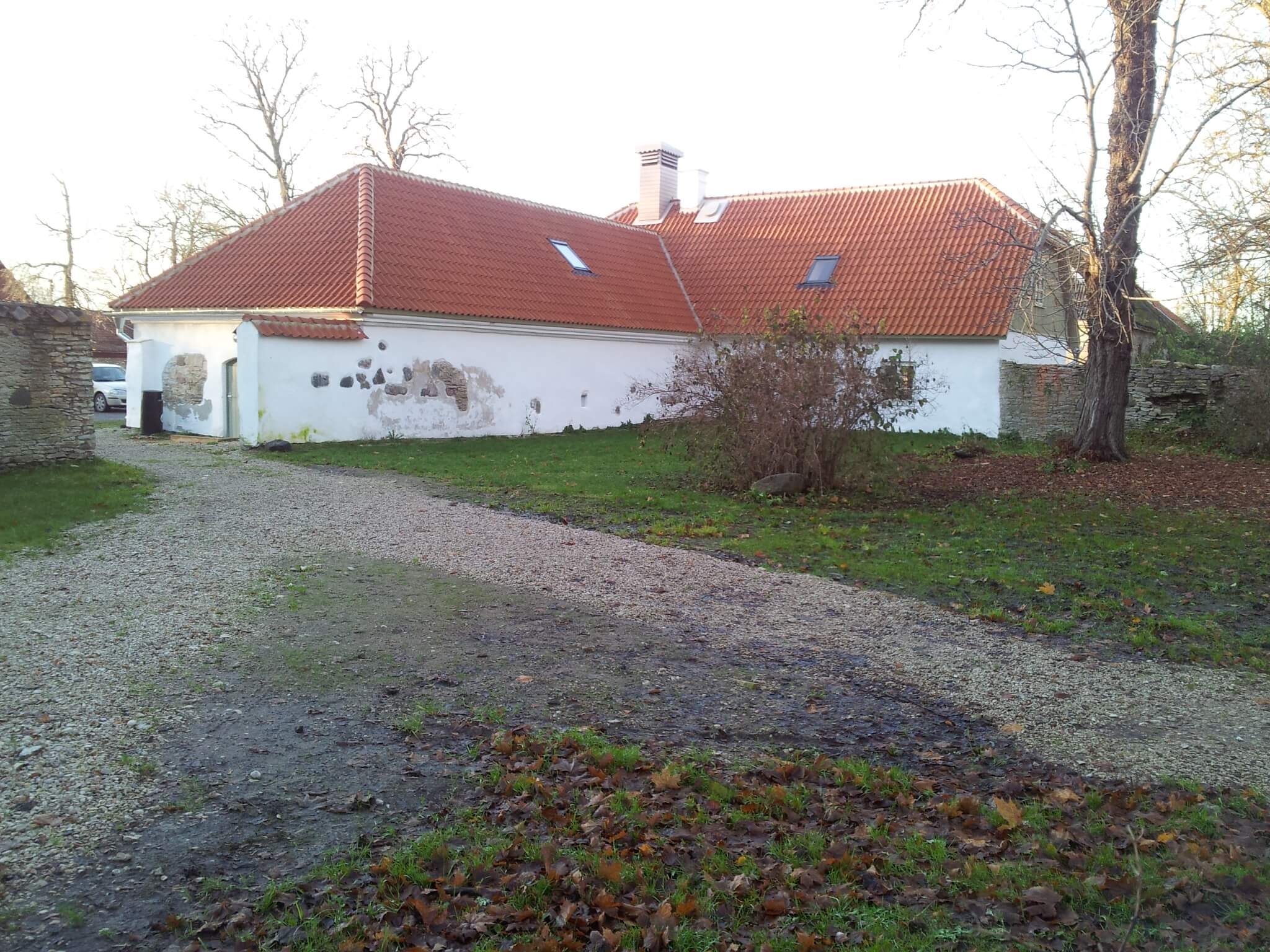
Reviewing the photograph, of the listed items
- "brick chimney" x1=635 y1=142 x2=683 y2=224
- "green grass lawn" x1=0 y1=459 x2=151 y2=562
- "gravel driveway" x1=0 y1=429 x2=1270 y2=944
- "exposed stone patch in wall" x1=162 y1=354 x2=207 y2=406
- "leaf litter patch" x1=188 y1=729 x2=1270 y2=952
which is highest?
"brick chimney" x1=635 y1=142 x2=683 y2=224

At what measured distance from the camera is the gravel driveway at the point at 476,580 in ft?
14.7

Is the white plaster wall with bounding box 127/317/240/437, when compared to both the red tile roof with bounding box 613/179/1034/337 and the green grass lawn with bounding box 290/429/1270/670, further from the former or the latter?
the red tile roof with bounding box 613/179/1034/337

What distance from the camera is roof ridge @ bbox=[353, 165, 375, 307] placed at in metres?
18.8

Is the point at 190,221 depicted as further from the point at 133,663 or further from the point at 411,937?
the point at 411,937

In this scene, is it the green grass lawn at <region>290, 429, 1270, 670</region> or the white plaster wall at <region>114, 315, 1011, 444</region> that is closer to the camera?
the green grass lawn at <region>290, 429, 1270, 670</region>

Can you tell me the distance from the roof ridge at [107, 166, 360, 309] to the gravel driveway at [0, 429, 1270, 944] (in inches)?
469

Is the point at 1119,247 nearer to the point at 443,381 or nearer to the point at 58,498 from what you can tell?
the point at 443,381

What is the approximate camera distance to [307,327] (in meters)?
17.8

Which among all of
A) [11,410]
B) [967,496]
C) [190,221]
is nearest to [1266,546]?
[967,496]

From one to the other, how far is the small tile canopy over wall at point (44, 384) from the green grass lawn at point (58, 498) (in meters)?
0.31

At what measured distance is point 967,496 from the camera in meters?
13.0

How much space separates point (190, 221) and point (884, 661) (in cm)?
4042

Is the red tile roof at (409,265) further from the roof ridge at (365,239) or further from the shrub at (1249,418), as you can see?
the shrub at (1249,418)

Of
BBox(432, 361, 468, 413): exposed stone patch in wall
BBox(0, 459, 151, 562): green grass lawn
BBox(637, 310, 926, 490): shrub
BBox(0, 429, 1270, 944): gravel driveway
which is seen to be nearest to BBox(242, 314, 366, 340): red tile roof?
BBox(432, 361, 468, 413): exposed stone patch in wall
